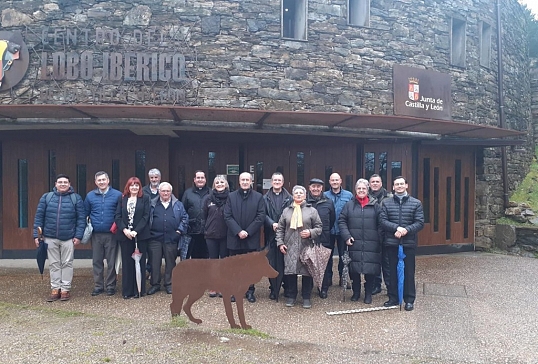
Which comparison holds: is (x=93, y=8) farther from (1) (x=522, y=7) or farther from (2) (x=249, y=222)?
(1) (x=522, y=7)

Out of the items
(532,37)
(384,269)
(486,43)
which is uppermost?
(532,37)

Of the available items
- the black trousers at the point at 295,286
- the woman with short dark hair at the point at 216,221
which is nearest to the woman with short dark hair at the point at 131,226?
the woman with short dark hair at the point at 216,221

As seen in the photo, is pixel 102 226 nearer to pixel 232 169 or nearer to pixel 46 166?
pixel 232 169

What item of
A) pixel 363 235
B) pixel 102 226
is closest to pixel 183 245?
pixel 102 226

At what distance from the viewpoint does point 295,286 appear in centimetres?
532

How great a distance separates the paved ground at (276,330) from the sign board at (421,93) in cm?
378

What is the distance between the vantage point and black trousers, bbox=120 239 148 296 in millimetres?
5480

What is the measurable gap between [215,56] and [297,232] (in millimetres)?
3858

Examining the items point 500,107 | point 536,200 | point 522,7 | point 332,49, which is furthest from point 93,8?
point 522,7

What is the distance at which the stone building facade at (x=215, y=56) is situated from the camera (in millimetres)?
7289

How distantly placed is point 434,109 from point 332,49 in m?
2.52

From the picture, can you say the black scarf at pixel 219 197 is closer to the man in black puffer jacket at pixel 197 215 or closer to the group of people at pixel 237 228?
the group of people at pixel 237 228

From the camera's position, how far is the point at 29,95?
7.34m

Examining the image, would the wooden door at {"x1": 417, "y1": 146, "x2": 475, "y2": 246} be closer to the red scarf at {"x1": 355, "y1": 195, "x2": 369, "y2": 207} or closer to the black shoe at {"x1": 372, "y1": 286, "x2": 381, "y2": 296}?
the black shoe at {"x1": 372, "y1": 286, "x2": 381, "y2": 296}
